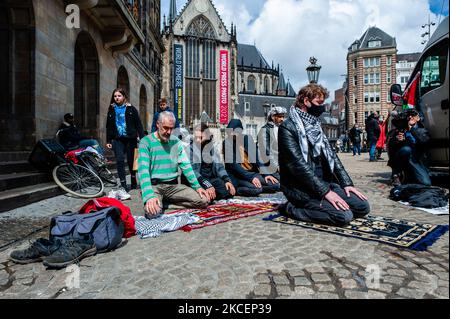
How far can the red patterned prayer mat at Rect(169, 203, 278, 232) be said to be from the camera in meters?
3.72

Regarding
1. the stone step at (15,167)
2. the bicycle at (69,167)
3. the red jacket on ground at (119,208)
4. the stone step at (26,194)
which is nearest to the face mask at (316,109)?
the red jacket on ground at (119,208)

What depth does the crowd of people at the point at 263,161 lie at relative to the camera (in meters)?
3.28

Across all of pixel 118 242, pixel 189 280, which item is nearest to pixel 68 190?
pixel 118 242

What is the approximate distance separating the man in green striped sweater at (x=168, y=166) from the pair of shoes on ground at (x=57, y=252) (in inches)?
51.8

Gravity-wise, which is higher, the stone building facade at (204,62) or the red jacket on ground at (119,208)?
the stone building facade at (204,62)

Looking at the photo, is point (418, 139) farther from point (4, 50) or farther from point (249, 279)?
point (4, 50)

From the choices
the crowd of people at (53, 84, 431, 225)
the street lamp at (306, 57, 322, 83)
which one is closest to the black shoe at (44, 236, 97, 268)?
the crowd of people at (53, 84, 431, 225)

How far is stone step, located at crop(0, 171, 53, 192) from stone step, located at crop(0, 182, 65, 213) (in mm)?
89

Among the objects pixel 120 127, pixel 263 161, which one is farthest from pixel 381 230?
pixel 120 127

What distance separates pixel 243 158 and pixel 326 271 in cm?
405

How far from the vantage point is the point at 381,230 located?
10.2 feet

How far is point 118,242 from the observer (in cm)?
293

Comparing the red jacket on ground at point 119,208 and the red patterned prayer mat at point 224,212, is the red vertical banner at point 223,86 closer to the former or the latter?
the red patterned prayer mat at point 224,212

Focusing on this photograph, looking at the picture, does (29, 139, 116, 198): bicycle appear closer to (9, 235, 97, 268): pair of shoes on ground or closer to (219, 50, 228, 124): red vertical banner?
(9, 235, 97, 268): pair of shoes on ground
